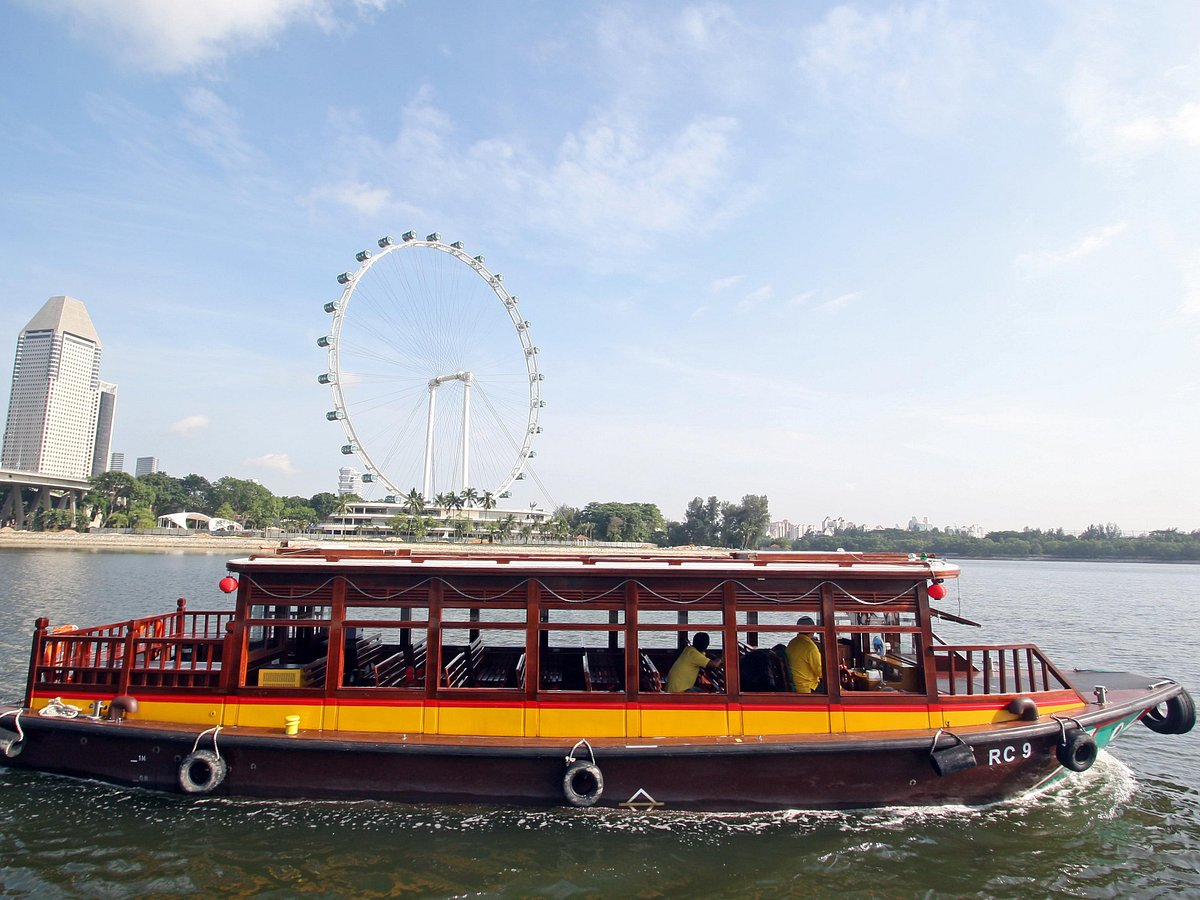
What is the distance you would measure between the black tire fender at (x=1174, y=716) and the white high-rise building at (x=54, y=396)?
175 metres

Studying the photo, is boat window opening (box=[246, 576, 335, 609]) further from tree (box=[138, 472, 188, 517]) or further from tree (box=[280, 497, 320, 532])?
tree (box=[138, 472, 188, 517])

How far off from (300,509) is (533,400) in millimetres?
55026

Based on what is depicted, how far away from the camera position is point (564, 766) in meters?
7.13

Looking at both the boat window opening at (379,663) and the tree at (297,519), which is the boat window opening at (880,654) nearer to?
the boat window opening at (379,663)

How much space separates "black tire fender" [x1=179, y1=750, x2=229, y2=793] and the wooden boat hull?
0.26ft

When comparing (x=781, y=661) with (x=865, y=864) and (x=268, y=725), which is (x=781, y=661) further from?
(x=268, y=725)

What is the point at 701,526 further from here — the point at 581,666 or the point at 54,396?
the point at 54,396

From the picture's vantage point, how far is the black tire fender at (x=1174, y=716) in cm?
878

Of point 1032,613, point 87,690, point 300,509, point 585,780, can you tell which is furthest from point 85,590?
point 300,509

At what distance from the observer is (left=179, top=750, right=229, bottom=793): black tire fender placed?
23.9 ft

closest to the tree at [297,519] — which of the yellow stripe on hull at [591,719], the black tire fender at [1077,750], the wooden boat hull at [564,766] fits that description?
the wooden boat hull at [564,766]

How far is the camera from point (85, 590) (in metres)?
29.5

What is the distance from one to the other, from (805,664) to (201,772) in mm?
6096

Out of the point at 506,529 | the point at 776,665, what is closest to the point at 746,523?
the point at 506,529
